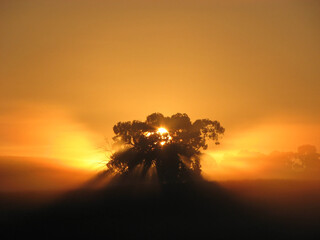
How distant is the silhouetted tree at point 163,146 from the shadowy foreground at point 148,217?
13772 mm

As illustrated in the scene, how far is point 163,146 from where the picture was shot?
61938 mm

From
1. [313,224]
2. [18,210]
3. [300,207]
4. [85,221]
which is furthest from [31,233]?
[300,207]

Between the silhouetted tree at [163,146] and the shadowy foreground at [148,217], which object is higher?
the silhouetted tree at [163,146]

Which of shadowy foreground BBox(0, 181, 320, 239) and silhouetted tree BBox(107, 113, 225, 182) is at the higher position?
silhouetted tree BBox(107, 113, 225, 182)

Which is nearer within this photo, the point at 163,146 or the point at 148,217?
the point at 148,217

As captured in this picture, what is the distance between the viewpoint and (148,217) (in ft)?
112

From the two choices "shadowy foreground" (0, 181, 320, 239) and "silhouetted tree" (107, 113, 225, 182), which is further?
"silhouetted tree" (107, 113, 225, 182)

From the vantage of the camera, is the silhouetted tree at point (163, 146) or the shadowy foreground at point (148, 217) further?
the silhouetted tree at point (163, 146)

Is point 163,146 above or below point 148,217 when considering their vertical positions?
above

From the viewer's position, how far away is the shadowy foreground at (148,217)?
27.7 meters

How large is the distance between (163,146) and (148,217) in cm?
2813

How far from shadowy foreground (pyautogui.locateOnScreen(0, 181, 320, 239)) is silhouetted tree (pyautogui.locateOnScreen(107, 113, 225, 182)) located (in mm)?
13772

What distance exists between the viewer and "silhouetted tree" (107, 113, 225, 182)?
197 feet

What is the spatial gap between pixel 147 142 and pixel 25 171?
3349 centimetres
